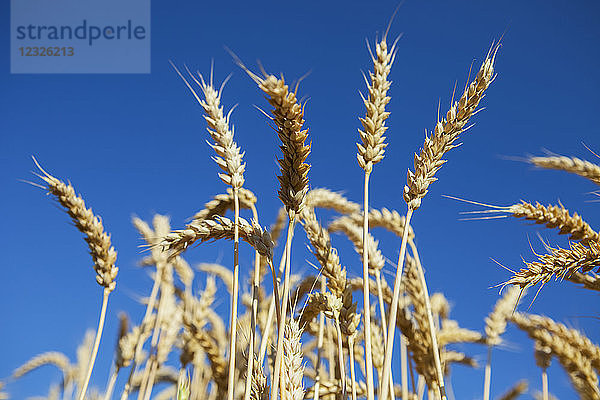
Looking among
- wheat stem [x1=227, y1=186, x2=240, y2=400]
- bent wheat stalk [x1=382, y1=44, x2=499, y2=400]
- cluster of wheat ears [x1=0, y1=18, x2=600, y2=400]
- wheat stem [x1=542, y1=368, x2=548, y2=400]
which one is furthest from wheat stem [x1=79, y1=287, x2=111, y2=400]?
wheat stem [x1=542, y1=368, x2=548, y2=400]

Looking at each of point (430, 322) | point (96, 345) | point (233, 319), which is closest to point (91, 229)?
point (96, 345)

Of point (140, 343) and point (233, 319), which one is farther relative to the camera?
point (140, 343)

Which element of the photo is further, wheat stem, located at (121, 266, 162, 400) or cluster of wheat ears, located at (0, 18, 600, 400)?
wheat stem, located at (121, 266, 162, 400)

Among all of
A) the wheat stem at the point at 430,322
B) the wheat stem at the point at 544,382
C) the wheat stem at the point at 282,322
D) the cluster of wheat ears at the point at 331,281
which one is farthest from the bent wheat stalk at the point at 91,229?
the wheat stem at the point at 544,382

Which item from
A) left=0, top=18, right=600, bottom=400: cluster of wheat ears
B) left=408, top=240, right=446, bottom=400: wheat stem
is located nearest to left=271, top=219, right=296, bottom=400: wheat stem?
left=0, top=18, right=600, bottom=400: cluster of wheat ears

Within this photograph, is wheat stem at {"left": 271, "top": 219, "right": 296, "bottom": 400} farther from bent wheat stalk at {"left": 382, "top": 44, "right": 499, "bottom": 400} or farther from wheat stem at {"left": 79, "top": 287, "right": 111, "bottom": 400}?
wheat stem at {"left": 79, "top": 287, "right": 111, "bottom": 400}

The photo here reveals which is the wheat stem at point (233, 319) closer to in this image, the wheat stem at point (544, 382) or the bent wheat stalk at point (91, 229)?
the bent wheat stalk at point (91, 229)

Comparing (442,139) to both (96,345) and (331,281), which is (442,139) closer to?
(331,281)

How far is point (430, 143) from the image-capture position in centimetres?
175

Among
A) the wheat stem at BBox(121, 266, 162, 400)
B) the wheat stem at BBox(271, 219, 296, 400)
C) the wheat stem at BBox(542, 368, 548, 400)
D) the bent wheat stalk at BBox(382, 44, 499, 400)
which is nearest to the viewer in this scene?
the wheat stem at BBox(271, 219, 296, 400)

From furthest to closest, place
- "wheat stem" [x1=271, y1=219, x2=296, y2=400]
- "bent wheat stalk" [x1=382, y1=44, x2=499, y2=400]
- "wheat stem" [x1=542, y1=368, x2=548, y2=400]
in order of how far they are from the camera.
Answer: "wheat stem" [x1=542, y1=368, x2=548, y2=400] < "bent wheat stalk" [x1=382, y1=44, x2=499, y2=400] < "wheat stem" [x1=271, y1=219, x2=296, y2=400]

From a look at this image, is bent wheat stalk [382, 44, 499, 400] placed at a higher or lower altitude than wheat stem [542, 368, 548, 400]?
higher

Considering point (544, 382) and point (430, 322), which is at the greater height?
point (430, 322)

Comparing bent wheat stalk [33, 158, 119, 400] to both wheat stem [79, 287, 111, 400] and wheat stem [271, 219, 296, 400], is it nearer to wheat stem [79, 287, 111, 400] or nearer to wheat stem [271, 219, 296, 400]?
wheat stem [79, 287, 111, 400]
